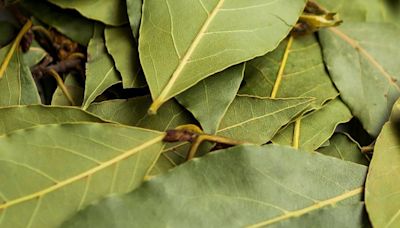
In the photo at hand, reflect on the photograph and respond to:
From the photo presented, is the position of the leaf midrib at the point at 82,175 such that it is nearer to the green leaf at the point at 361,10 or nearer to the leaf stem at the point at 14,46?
the leaf stem at the point at 14,46

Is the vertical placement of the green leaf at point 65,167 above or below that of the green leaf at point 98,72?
below

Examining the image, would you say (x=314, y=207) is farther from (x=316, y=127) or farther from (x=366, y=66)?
(x=366, y=66)

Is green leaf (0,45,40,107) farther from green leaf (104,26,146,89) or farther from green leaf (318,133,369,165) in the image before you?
green leaf (318,133,369,165)

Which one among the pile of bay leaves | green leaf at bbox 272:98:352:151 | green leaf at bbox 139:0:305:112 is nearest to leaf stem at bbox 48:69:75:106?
the pile of bay leaves

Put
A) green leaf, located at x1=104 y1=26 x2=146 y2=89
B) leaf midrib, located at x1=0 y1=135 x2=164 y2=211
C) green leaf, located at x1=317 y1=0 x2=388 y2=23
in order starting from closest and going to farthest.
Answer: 1. leaf midrib, located at x1=0 y1=135 x2=164 y2=211
2. green leaf, located at x1=104 y1=26 x2=146 y2=89
3. green leaf, located at x1=317 y1=0 x2=388 y2=23

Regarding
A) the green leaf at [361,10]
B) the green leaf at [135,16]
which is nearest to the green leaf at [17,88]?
the green leaf at [135,16]

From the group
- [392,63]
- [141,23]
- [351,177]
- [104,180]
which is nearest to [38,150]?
[104,180]
